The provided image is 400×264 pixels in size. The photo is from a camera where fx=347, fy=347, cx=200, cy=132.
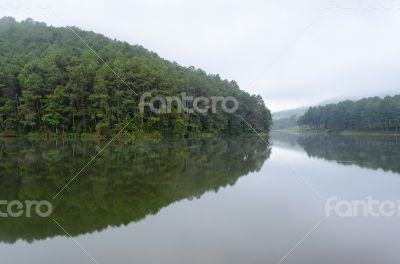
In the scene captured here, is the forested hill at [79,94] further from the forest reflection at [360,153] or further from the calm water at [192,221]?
the calm water at [192,221]

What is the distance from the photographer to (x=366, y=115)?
88.3 meters

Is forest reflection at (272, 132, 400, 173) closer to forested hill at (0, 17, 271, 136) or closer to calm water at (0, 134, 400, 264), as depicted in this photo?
calm water at (0, 134, 400, 264)

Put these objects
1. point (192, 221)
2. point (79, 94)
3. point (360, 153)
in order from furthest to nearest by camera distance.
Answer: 1. point (79, 94)
2. point (360, 153)
3. point (192, 221)

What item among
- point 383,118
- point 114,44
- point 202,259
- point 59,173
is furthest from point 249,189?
point 383,118

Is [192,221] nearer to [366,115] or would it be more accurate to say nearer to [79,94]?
[79,94]

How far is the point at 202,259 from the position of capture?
5.58 metres

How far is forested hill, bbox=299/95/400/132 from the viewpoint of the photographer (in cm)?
8538

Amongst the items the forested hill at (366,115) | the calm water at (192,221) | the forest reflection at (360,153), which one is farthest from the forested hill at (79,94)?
the forested hill at (366,115)

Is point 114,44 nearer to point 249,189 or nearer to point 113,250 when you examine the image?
point 249,189

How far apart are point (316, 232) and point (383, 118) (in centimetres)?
8977

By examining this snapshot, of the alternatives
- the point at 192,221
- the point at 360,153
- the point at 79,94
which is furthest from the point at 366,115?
the point at 192,221

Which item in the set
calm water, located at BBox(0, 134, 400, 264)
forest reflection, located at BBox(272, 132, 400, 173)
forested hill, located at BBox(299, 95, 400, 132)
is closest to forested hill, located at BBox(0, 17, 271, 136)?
forest reflection, located at BBox(272, 132, 400, 173)

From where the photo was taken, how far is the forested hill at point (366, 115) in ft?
280

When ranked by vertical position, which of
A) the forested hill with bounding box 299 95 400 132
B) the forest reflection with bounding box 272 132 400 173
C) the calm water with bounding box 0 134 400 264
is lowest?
the forest reflection with bounding box 272 132 400 173
